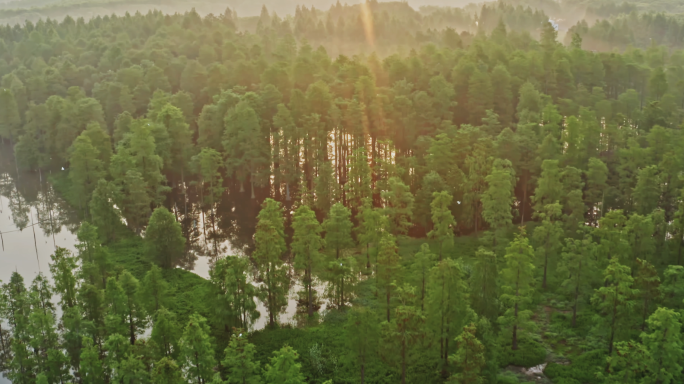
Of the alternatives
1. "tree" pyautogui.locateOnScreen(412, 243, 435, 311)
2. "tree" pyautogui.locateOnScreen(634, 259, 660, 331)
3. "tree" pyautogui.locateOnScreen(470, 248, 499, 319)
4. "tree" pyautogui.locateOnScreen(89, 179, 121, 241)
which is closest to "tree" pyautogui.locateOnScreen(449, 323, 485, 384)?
"tree" pyautogui.locateOnScreen(470, 248, 499, 319)

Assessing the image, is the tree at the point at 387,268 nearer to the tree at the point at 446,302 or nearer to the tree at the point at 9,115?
the tree at the point at 446,302

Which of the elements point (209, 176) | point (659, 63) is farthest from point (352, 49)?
point (209, 176)

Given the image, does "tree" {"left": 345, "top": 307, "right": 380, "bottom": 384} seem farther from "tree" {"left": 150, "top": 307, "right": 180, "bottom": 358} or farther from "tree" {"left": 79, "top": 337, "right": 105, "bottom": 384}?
"tree" {"left": 79, "top": 337, "right": 105, "bottom": 384}

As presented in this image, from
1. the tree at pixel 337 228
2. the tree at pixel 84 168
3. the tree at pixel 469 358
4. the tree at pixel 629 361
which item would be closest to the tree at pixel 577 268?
the tree at pixel 629 361

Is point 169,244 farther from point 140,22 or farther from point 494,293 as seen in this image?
point 140,22

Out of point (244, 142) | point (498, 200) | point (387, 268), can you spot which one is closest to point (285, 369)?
point (387, 268)

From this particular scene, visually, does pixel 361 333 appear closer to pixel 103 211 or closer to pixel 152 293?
pixel 152 293
